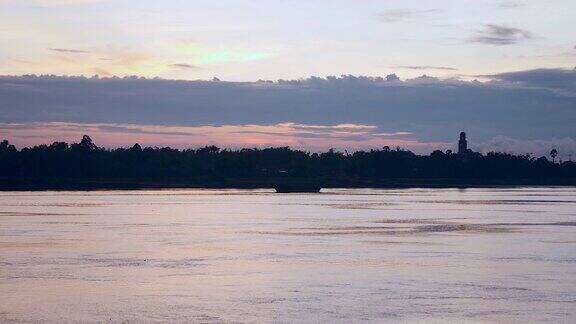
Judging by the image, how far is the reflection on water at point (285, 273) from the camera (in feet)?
67.6

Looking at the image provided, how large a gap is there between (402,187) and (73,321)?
6144 inches

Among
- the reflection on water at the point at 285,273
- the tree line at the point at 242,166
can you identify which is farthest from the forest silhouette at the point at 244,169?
the reflection on water at the point at 285,273

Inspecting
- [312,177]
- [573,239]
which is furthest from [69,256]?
[312,177]

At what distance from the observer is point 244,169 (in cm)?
16175

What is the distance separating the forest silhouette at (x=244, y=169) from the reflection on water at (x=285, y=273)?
9797cm

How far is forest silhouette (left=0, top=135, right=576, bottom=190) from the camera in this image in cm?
14375

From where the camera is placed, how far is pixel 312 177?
538 ft

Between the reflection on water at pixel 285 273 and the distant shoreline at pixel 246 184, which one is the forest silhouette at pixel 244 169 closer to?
the distant shoreline at pixel 246 184

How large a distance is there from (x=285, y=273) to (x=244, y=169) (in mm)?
134567

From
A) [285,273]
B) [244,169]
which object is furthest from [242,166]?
[285,273]

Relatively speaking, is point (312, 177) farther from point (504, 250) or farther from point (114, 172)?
point (504, 250)

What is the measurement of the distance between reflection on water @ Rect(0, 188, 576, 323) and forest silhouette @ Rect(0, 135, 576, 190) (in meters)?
98.0

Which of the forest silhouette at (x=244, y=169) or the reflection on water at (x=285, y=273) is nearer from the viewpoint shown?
the reflection on water at (x=285, y=273)

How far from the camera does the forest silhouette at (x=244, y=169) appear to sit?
144 meters
